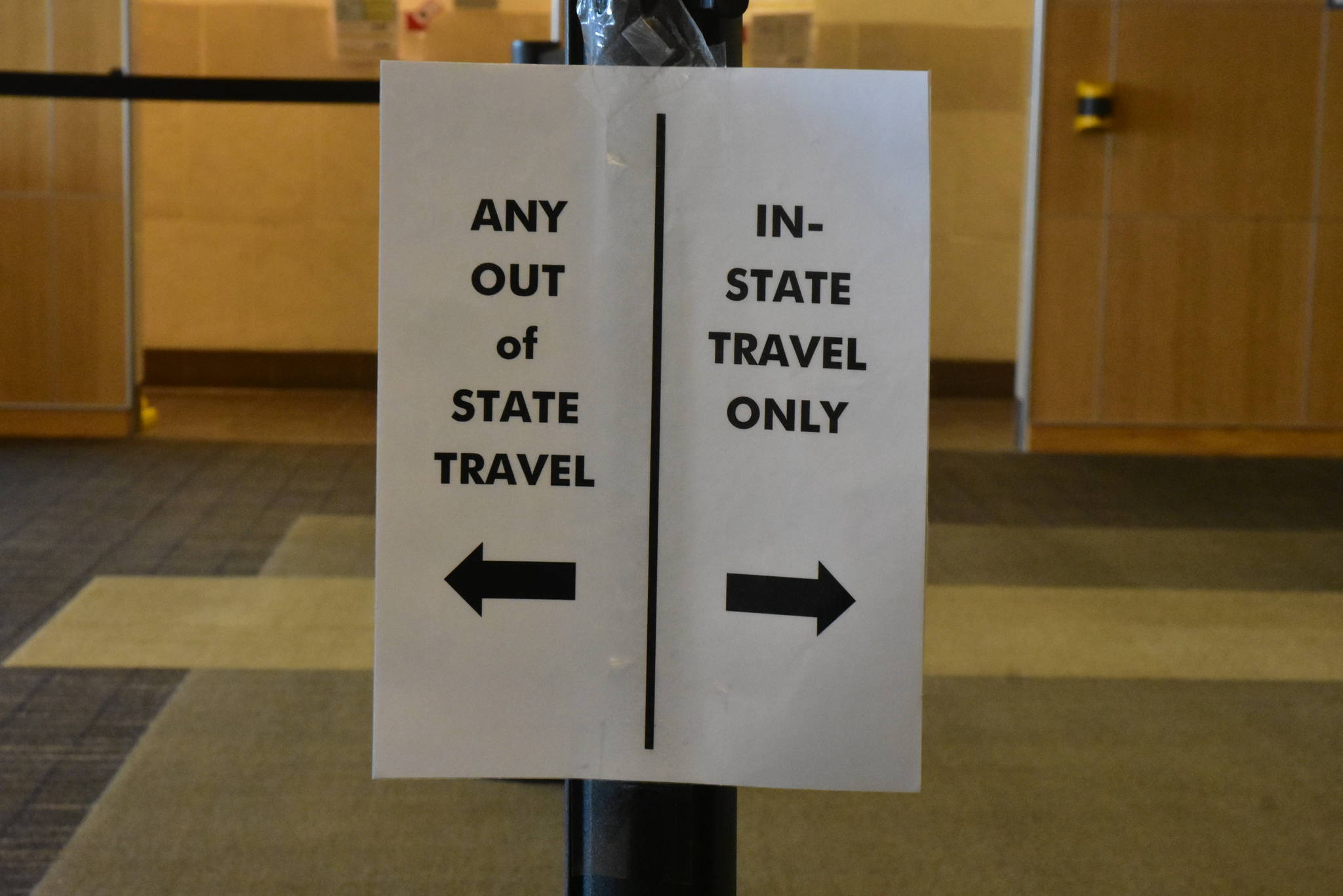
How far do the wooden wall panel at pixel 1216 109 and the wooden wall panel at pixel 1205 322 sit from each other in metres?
0.10

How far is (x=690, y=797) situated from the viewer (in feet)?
2.50

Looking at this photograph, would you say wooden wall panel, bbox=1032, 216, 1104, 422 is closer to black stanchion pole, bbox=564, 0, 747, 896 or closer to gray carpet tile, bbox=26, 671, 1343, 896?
gray carpet tile, bbox=26, 671, 1343, 896

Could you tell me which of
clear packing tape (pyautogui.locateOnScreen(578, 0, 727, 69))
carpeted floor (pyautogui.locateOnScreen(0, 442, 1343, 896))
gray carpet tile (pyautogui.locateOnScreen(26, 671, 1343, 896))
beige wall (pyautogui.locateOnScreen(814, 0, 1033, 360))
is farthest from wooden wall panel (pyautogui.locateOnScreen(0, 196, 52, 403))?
clear packing tape (pyautogui.locateOnScreen(578, 0, 727, 69))

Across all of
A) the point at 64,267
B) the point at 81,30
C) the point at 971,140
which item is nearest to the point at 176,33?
the point at 81,30

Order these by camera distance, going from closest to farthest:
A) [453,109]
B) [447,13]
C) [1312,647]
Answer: [453,109]
[1312,647]
[447,13]

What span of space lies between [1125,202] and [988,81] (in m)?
1.96

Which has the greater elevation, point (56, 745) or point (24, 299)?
point (24, 299)

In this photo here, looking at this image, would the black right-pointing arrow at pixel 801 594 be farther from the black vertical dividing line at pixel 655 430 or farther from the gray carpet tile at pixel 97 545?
the gray carpet tile at pixel 97 545

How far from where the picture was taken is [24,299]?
5.43m

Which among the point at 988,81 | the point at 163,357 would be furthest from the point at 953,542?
the point at 163,357

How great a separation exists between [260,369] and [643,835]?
6.98 meters

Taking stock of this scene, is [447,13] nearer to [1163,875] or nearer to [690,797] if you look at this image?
[1163,875]

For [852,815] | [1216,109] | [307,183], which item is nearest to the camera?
[852,815]

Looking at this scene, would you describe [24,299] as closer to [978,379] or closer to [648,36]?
[978,379]
